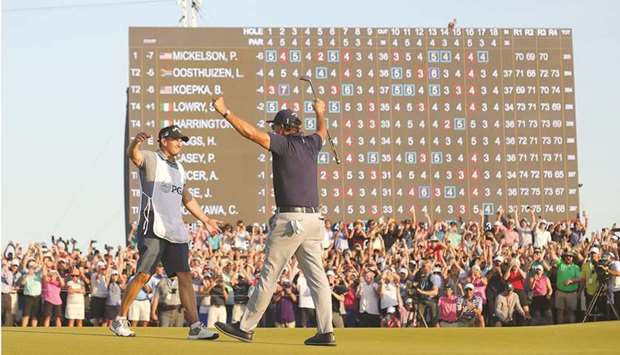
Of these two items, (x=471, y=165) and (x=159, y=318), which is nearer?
(x=159, y=318)

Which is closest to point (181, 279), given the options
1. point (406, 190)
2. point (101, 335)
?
point (101, 335)

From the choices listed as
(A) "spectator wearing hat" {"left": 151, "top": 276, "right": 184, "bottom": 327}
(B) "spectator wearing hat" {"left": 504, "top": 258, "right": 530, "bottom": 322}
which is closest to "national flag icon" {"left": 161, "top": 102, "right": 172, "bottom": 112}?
(A) "spectator wearing hat" {"left": 151, "top": 276, "right": 184, "bottom": 327}

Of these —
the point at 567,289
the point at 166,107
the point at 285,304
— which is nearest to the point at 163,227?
the point at 285,304

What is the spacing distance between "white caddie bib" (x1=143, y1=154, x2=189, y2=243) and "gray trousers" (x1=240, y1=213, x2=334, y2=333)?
1.17 m

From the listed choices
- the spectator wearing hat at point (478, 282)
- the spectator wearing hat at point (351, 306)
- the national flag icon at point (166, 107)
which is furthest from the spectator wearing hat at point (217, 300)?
the national flag icon at point (166, 107)

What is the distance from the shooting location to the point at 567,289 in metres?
22.7

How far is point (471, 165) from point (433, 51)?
414 centimetres

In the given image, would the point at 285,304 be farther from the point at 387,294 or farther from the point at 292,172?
the point at 292,172

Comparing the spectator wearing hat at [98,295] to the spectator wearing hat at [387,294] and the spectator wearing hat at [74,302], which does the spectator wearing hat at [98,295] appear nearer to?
the spectator wearing hat at [74,302]

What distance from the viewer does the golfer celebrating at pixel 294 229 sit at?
10508 mm

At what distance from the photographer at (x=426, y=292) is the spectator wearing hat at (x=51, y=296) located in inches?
292

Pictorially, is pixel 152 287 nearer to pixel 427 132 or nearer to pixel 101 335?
pixel 101 335

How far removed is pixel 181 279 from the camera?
1132 centimetres

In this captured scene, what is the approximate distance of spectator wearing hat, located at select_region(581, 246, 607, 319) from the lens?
73.3 feet
